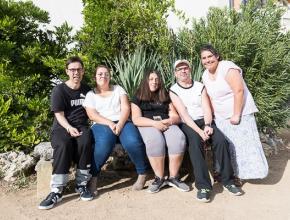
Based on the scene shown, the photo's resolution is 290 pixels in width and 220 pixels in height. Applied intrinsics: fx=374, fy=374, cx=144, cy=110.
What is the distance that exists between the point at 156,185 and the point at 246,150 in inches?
44.5

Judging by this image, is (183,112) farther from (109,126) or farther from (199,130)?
(109,126)

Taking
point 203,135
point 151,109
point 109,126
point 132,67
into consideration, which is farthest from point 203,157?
point 132,67

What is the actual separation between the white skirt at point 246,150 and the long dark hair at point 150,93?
823 mm

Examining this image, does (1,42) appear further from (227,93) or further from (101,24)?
(227,93)

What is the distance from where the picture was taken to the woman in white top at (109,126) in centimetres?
424

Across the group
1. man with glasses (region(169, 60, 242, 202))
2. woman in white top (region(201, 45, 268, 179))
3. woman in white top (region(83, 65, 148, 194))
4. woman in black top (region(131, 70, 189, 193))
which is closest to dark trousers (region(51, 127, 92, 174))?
woman in white top (region(83, 65, 148, 194))

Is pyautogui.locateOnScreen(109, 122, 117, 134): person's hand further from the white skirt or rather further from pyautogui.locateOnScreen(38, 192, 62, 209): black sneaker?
the white skirt

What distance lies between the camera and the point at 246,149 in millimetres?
4379

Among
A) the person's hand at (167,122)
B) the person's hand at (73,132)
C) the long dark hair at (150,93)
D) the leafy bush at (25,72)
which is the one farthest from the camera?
the leafy bush at (25,72)

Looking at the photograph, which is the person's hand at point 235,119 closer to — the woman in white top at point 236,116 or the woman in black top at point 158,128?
the woman in white top at point 236,116

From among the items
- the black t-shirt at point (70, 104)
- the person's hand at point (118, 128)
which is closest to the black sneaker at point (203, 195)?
the person's hand at point (118, 128)

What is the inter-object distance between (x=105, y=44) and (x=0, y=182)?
8.25ft

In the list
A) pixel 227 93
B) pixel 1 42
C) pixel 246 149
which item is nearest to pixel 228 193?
pixel 246 149

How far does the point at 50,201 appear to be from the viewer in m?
3.93
